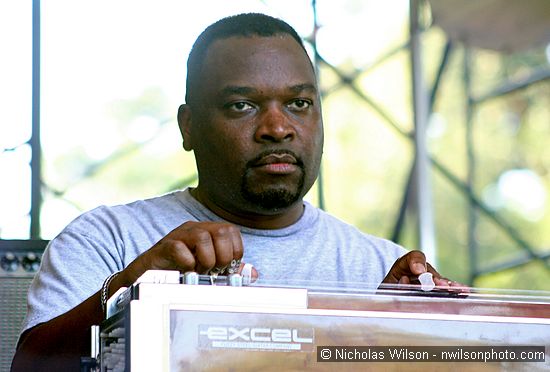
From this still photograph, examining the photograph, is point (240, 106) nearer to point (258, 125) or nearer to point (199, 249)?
point (258, 125)

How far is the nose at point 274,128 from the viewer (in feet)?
5.46

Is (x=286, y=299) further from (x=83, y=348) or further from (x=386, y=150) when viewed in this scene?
(x=386, y=150)

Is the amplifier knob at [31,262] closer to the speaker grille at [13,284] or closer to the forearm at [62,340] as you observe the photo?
the speaker grille at [13,284]

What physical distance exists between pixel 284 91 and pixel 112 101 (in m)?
3.86

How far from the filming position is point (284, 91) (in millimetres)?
1710

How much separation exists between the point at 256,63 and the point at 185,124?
228 mm

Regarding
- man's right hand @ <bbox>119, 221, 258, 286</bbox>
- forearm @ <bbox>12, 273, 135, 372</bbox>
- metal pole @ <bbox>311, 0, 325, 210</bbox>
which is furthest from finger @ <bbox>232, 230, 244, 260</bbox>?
metal pole @ <bbox>311, 0, 325, 210</bbox>

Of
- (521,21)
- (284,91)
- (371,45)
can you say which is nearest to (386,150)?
(371,45)

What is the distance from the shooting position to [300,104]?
1731 mm

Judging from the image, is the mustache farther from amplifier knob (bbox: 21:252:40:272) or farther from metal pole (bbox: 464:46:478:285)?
metal pole (bbox: 464:46:478:285)

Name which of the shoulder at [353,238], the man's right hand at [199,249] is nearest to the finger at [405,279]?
the man's right hand at [199,249]

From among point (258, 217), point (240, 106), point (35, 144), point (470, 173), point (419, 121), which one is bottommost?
point (258, 217)

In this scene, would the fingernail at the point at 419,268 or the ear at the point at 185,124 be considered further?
the ear at the point at 185,124

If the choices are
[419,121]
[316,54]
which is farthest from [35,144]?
[419,121]
